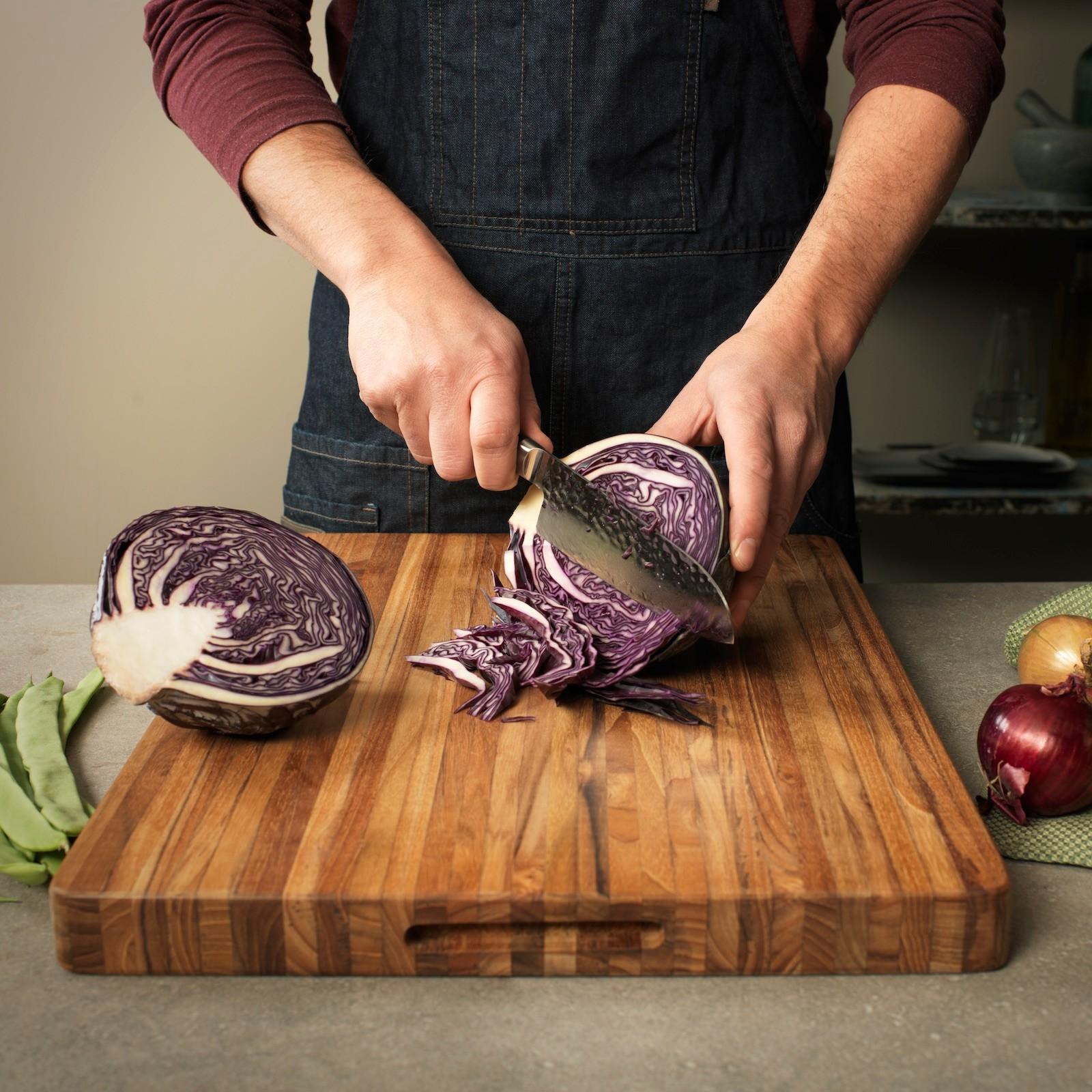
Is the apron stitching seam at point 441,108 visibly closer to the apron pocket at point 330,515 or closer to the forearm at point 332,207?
the forearm at point 332,207

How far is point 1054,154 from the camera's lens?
131 inches

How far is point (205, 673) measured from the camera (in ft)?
4.43

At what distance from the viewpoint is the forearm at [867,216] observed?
170 cm

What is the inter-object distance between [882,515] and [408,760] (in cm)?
293

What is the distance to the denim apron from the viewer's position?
195 cm

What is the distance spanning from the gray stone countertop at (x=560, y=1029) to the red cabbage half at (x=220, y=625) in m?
0.26

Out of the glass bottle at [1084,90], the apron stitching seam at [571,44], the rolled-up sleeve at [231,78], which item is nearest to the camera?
the rolled-up sleeve at [231,78]

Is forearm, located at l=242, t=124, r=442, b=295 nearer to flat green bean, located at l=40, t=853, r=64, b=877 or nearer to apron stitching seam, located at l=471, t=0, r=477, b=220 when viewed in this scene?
apron stitching seam, located at l=471, t=0, r=477, b=220

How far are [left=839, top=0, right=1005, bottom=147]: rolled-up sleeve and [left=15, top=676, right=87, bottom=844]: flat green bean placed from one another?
4.67 ft

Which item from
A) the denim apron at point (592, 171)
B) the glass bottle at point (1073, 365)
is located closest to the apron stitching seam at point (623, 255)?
the denim apron at point (592, 171)

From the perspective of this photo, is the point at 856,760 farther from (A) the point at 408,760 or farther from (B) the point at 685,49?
(B) the point at 685,49


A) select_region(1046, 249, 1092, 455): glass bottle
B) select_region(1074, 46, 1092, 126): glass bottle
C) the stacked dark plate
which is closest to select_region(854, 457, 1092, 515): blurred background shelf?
the stacked dark plate

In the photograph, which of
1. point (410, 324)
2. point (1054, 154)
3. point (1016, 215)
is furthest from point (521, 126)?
point (1054, 154)

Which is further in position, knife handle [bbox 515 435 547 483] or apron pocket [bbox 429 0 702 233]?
apron pocket [bbox 429 0 702 233]
